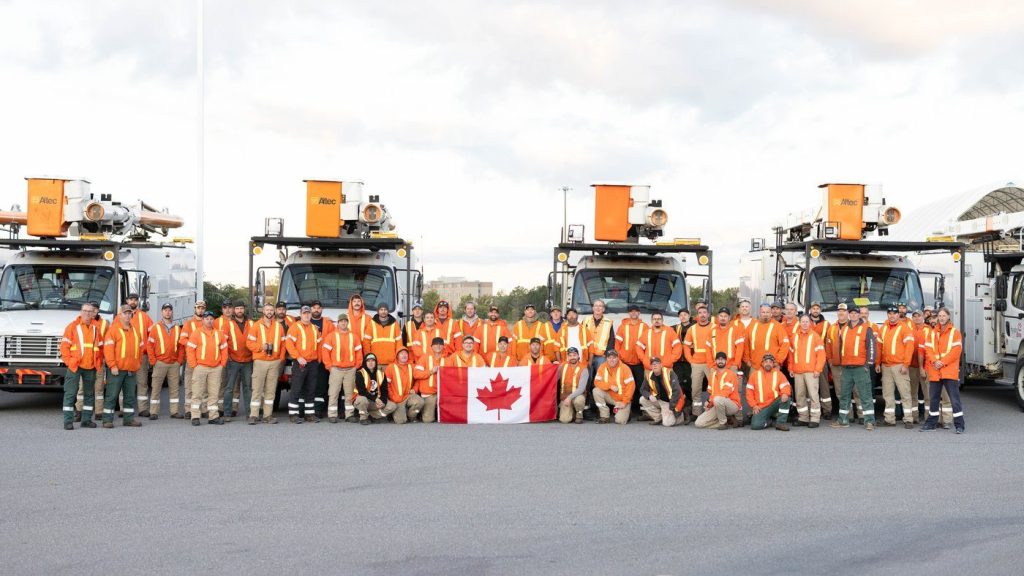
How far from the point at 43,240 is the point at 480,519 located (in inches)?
451

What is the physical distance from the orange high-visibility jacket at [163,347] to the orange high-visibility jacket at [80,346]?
0.94 m

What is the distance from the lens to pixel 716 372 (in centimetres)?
1424

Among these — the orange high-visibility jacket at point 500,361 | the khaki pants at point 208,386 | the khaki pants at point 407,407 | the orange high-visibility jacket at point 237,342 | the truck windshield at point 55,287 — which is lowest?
the khaki pants at point 407,407

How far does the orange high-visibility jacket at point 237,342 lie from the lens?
14672 millimetres

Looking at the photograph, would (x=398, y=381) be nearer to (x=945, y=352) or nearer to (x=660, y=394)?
(x=660, y=394)

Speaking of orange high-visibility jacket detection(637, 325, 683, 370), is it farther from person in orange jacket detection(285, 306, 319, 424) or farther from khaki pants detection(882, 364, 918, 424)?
person in orange jacket detection(285, 306, 319, 424)

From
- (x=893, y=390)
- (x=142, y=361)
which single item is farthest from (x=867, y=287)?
(x=142, y=361)

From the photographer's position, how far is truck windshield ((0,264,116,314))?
16047 millimetres

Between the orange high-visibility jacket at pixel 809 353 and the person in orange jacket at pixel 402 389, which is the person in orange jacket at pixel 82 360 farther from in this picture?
the orange high-visibility jacket at pixel 809 353

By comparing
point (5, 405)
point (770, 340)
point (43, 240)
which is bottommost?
point (5, 405)

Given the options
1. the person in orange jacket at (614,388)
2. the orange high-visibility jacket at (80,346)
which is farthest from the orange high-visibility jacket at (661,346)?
the orange high-visibility jacket at (80,346)

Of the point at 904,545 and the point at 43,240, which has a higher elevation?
the point at 43,240

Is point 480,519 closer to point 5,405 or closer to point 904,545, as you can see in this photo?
point 904,545

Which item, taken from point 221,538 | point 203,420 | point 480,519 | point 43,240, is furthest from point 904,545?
point 43,240
